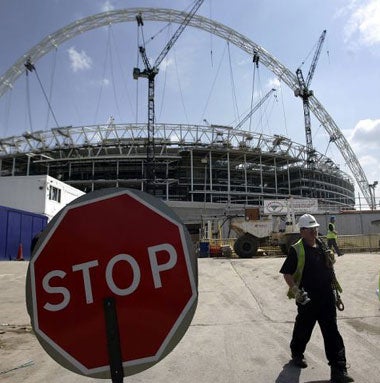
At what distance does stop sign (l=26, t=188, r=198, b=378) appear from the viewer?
2115mm

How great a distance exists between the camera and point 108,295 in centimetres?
213

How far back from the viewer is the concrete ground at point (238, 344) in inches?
181

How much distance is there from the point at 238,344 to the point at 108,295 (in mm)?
4236

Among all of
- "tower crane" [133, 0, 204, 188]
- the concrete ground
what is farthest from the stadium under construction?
the concrete ground

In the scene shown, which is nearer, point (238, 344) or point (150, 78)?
point (238, 344)

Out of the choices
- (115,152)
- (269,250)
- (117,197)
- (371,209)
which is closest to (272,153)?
(115,152)

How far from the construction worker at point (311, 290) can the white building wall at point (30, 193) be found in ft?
99.0

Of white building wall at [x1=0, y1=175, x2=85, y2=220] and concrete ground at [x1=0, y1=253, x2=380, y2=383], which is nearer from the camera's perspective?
concrete ground at [x1=0, y1=253, x2=380, y2=383]

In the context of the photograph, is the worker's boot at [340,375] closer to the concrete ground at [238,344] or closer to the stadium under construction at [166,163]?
the concrete ground at [238,344]

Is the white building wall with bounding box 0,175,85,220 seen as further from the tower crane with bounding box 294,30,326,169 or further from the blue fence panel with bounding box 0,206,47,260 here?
the tower crane with bounding box 294,30,326,169

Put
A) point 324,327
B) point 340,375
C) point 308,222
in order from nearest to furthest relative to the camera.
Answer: point 340,375
point 324,327
point 308,222

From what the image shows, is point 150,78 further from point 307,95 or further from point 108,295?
point 108,295

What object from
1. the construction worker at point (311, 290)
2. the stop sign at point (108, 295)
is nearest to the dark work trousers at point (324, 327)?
the construction worker at point (311, 290)

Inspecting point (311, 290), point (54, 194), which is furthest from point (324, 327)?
point (54, 194)
